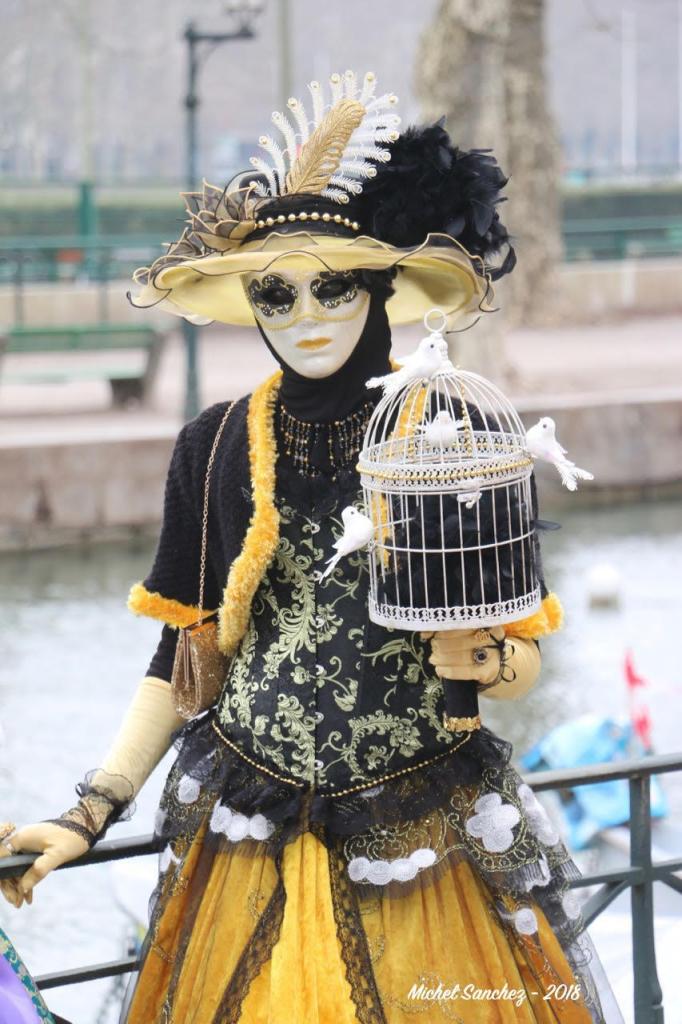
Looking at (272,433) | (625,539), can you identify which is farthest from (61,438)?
(272,433)

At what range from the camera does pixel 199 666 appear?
2.25 m

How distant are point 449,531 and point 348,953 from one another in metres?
0.56

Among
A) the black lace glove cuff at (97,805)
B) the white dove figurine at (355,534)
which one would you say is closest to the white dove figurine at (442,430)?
the white dove figurine at (355,534)

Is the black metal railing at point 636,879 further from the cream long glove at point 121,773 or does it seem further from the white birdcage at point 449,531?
the white birdcage at point 449,531

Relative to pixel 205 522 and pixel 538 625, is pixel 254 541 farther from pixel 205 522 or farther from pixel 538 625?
pixel 538 625

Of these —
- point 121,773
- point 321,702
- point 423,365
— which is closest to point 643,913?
point 321,702

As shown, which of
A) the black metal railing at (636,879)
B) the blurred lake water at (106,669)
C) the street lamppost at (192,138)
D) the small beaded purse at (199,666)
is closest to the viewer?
the small beaded purse at (199,666)

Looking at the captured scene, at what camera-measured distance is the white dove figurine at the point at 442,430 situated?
204cm

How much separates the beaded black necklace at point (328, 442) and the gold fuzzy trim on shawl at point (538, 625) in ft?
1.09

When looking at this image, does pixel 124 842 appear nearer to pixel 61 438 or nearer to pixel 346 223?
pixel 346 223

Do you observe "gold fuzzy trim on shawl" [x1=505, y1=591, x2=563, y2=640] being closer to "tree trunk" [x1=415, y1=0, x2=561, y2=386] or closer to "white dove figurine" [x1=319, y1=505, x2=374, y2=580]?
"white dove figurine" [x1=319, y1=505, x2=374, y2=580]

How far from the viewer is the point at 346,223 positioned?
2211mm

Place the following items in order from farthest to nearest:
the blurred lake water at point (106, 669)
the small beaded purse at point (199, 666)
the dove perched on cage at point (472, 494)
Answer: the blurred lake water at point (106, 669)
the small beaded purse at point (199, 666)
the dove perched on cage at point (472, 494)
